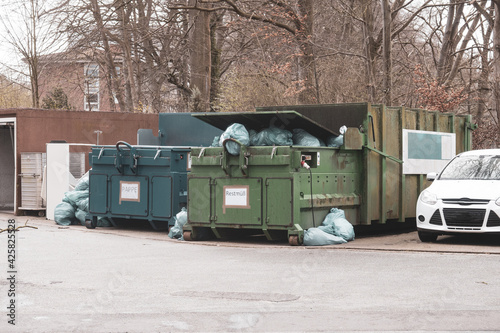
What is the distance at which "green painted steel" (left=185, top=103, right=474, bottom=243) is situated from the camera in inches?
491

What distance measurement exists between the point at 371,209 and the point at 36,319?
827cm

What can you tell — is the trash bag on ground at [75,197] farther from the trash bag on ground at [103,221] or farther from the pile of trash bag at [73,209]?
the trash bag on ground at [103,221]

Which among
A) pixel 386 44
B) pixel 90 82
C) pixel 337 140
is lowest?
pixel 337 140

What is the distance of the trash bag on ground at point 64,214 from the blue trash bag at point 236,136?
5431 millimetres

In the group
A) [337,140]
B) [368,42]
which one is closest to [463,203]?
[337,140]

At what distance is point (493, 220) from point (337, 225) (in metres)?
2.33

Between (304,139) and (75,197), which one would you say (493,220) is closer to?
(304,139)

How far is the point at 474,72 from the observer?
29359mm

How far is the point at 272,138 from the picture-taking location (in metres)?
13.1

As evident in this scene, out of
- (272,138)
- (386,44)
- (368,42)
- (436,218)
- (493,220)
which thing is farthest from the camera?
(368,42)

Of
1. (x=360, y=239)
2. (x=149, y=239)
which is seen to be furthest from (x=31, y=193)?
(x=360, y=239)

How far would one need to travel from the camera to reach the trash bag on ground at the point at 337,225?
12914mm

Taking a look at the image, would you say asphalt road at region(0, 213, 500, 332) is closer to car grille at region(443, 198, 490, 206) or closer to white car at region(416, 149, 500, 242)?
white car at region(416, 149, 500, 242)

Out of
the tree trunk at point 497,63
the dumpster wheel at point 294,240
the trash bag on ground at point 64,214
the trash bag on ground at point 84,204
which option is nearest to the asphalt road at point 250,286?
the dumpster wheel at point 294,240
